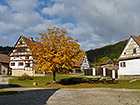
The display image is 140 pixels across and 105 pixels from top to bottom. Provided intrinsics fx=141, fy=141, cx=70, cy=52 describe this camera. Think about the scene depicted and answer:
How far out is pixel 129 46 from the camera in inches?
1177

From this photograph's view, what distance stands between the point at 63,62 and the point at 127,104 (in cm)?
1131

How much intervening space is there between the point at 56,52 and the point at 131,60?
17152 mm

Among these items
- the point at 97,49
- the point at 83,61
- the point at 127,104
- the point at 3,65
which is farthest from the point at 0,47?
the point at 127,104

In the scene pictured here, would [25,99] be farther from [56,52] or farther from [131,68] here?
[131,68]

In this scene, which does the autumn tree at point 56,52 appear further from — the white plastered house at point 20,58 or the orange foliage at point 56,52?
the white plastered house at point 20,58

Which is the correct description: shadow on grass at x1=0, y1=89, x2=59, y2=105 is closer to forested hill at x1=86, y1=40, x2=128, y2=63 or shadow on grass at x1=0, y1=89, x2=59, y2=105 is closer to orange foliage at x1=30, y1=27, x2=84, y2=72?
orange foliage at x1=30, y1=27, x2=84, y2=72

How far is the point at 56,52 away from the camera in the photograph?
20.1 meters

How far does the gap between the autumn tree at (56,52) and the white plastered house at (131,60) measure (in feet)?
46.5

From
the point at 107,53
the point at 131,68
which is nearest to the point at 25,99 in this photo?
the point at 131,68

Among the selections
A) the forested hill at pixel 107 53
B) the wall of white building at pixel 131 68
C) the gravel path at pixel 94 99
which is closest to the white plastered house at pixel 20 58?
the wall of white building at pixel 131 68

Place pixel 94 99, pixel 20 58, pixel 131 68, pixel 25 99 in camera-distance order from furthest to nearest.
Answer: pixel 20 58, pixel 131 68, pixel 25 99, pixel 94 99

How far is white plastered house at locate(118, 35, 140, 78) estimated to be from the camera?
27.9 meters

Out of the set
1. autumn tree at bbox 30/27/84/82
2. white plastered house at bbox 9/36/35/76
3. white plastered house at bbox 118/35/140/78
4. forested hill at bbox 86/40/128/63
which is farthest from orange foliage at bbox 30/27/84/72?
forested hill at bbox 86/40/128/63

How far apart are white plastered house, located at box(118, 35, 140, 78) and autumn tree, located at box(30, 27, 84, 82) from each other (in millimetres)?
14161
